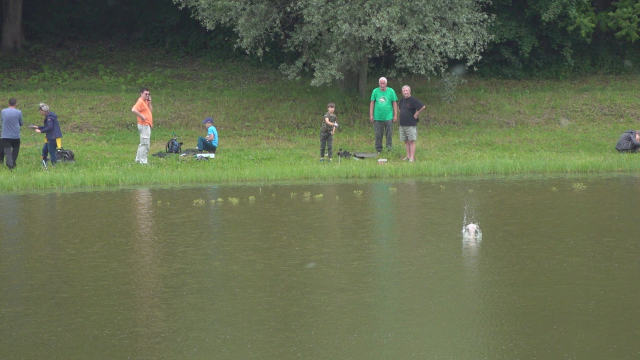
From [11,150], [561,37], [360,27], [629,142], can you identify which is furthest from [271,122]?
[561,37]

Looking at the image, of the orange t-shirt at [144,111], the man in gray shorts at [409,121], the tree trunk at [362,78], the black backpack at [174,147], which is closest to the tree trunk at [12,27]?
the tree trunk at [362,78]

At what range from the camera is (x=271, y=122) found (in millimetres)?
27484

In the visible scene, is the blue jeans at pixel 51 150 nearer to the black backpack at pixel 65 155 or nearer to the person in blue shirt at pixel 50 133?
the person in blue shirt at pixel 50 133

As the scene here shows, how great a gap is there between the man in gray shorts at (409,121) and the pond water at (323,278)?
526 cm

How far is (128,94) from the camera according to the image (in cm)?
3042

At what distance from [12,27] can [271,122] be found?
16.2m

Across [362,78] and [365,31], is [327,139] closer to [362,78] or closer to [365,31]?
[365,31]

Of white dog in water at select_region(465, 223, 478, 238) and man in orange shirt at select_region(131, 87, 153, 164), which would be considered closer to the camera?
white dog in water at select_region(465, 223, 478, 238)

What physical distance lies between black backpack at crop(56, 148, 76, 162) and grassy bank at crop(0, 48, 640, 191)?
41 cm

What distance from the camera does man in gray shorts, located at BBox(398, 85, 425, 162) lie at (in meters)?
20.9

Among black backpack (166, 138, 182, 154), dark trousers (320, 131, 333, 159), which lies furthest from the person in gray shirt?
dark trousers (320, 131, 333, 159)

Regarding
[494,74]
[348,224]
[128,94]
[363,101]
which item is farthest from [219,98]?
[348,224]

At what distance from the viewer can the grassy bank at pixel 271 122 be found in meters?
19.4

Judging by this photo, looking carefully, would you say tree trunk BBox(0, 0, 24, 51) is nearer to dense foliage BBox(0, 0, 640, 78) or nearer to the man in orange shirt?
dense foliage BBox(0, 0, 640, 78)
